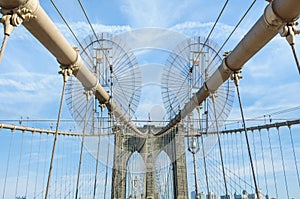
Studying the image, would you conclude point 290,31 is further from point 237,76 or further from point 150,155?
point 150,155

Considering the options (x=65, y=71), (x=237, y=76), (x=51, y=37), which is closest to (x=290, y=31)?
(x=237, y=76)

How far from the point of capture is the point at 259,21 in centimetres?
531

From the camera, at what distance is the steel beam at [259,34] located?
14.9 ft

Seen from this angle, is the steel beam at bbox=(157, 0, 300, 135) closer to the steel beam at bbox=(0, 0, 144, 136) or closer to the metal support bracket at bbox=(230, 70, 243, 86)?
the metal support bracket at bbox=(230, 70, 243, 86)

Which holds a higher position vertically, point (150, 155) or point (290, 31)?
point (290, 31)

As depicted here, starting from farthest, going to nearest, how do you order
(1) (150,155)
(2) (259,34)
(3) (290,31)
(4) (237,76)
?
1. (1) (150,155)
2. (4) (237,76)
3. (2) (259,34)
4. (3) (290,31)

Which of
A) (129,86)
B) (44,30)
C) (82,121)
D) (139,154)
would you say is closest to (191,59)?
(129,86)

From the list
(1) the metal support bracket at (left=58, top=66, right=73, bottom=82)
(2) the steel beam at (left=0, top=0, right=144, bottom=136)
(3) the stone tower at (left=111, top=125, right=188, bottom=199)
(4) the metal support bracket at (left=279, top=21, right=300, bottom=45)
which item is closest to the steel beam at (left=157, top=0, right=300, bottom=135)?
(4) the metal support bracket at (left=279, top=21, right=300, bottom=45)

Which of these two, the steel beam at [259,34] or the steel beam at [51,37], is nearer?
the steel beam at [51,37]

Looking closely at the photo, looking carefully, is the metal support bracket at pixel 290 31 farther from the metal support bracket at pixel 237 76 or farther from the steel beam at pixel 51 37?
the steel beam at pixel 51 37

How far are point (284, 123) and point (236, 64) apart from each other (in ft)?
32.9

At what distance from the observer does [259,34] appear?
17.9 ft

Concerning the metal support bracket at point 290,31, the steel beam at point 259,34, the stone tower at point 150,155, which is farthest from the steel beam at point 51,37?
the stone tower at point 150,155

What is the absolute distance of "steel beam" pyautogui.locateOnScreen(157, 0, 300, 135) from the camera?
453 centimetres
